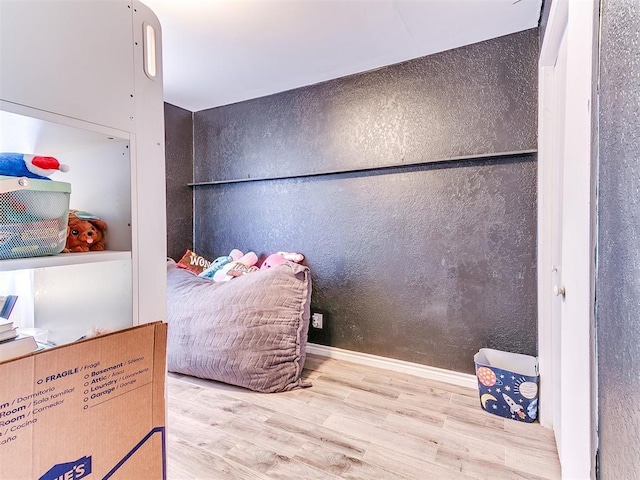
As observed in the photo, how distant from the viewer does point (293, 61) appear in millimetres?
2283

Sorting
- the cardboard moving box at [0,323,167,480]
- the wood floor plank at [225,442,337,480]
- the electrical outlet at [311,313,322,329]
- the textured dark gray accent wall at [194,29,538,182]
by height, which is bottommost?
the wood floor plank at [225,442,337,480]

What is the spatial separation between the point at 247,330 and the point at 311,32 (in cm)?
186

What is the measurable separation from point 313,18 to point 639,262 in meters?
1.90

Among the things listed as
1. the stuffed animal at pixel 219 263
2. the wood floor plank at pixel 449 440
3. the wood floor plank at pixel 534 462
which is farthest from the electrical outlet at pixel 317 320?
the wood floor plank at pixel 534 462

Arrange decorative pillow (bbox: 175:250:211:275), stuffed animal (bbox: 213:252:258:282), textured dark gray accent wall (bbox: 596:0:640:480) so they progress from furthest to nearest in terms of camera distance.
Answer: decorative pillow (bbox: 175:250:211:275)
stuffed animal (bbox: 213:252:258:282)
textured dark gray accent wall (bbox: 596:0:640:480)

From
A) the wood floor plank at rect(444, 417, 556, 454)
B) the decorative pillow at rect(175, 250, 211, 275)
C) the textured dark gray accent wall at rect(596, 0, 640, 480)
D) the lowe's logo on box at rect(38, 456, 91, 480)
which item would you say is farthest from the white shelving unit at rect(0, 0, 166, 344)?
the decorative pillow at rect(175, 250, 211, 275)

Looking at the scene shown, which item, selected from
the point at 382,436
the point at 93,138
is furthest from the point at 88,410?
the point at 382,436

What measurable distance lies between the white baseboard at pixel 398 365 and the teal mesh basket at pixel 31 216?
2132mm

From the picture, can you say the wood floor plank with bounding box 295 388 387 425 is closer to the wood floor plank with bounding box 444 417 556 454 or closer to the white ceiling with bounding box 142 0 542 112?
the wood floor plank with bounding box 444 417 556 454

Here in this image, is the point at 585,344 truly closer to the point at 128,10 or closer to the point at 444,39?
the point at 128,10

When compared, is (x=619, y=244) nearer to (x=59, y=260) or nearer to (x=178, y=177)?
(x=59, y=260)

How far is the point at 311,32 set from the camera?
1.95m

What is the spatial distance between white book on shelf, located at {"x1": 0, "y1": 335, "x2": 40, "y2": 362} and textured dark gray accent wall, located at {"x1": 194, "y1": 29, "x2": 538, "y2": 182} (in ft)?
6.93

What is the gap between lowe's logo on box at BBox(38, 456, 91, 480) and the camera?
60cm
